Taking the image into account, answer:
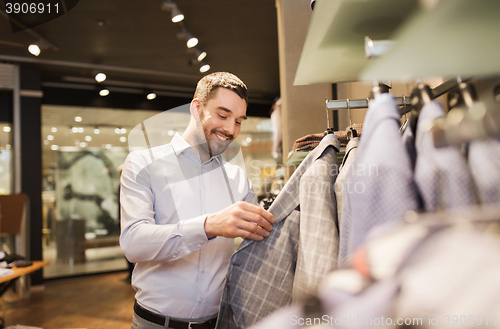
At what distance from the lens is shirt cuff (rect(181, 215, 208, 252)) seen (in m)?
0.91

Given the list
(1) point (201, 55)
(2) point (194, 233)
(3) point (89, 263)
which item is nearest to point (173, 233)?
(2) point (194, 233)

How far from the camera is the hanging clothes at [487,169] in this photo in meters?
0.37

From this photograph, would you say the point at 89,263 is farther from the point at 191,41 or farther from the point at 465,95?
the point at 465,95

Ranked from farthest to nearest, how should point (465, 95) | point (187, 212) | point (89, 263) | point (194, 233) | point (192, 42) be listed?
point (89, 263), point (192, 42), point (187, 212), point (194, 233), point (465, 95)

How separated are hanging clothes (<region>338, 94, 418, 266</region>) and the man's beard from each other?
29.4 inches

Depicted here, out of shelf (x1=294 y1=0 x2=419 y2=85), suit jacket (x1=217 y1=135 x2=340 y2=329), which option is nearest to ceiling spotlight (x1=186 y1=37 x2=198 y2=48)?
shelf (x1=294 y1=0 x2=419 y2=85)

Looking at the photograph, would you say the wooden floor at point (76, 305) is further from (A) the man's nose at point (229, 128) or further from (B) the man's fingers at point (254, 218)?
(B) the man's fingers at point (254, 218)

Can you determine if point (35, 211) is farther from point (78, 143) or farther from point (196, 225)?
point (196, 225)

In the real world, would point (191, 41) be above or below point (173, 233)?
above

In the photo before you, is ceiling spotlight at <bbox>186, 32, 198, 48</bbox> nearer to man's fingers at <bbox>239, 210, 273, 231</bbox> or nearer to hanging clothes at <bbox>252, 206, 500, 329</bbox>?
man's fingers at <bbox>239, 210, 273, 231</bbox>

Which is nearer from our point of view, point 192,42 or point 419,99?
point 419,99

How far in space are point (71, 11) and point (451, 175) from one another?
3558 mm

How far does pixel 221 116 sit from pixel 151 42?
9.82 feet

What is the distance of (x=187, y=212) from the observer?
1.13 m
